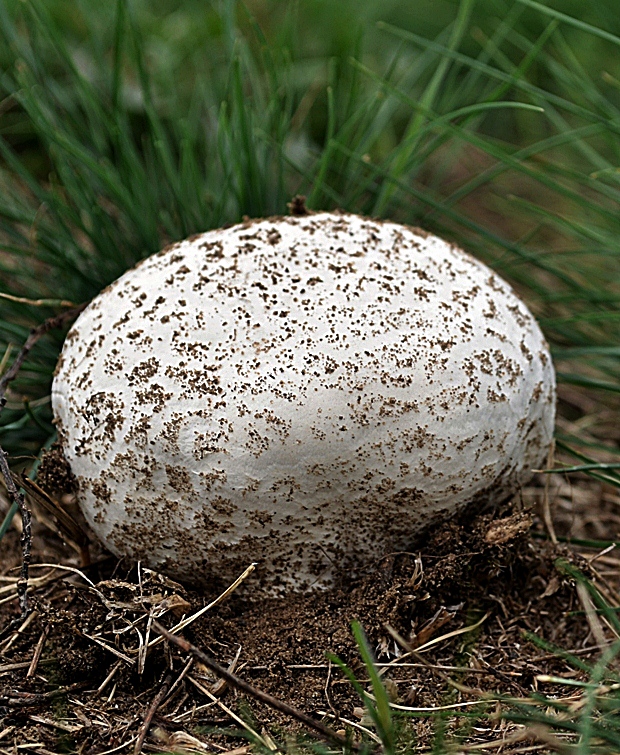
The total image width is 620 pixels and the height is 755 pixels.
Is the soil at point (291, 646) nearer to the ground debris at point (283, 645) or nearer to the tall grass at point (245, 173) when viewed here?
the ground debris at point (283, 645)

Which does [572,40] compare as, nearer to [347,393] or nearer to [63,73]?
[63,73]

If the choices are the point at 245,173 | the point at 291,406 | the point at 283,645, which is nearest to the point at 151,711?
the point at 283,645

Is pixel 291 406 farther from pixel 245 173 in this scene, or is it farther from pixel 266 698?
pixel 245 173

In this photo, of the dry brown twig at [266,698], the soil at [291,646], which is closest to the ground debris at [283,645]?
the soil at [291,646]

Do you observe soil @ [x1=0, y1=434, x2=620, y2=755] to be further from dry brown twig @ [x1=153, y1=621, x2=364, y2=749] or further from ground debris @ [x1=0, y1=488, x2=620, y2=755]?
dry brown twig @ [x1=153, y1=621, x2=364, y2=749]

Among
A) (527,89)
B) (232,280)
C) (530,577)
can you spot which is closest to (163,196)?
(232,280)

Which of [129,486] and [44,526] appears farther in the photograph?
[44,526]
